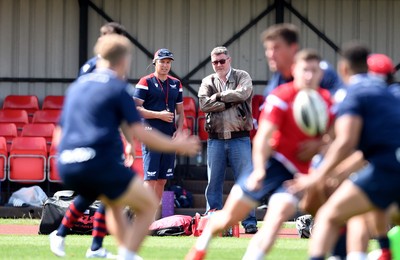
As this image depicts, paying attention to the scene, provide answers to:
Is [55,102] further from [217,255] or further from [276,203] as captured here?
[276,203]

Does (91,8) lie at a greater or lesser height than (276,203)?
greater

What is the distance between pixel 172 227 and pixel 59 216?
1554 mm

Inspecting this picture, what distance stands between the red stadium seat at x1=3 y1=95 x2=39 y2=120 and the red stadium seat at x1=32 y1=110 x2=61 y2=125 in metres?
0.61

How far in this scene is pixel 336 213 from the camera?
26.8ft

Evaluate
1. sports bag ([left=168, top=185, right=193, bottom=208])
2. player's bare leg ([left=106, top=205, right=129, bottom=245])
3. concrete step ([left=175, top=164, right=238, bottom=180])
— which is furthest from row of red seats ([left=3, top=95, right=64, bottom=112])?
player's bare leg ([left=106, top=205, right=129, bottom=245])

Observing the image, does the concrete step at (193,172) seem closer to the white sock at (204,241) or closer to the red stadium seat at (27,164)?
the red stadium seat at (27,164)

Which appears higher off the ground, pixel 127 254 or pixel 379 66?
pixel 379 66

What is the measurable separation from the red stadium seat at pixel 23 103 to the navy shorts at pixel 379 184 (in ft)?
49.8

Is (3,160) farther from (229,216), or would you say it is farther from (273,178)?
(273,178)

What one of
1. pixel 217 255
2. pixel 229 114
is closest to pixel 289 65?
pixel 217 255

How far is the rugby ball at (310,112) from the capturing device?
903 centimetres

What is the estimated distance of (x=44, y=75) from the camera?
2339 cm

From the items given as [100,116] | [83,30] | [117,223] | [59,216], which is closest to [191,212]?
[59,216]

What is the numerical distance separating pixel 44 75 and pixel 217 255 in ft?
41.3
